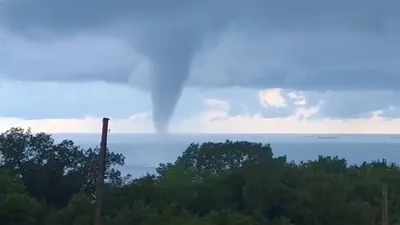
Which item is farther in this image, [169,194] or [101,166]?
[169,194]

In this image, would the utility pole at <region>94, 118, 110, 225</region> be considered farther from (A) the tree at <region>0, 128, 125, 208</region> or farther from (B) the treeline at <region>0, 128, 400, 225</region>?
(A) the tree at <region>0, 128, 125, 208</region>

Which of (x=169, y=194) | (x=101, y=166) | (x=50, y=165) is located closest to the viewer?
(x=101, y=166)

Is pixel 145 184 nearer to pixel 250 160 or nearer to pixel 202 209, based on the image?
pixel 202 209

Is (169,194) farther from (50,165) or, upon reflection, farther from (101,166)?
(101,166)

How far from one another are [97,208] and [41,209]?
20220 mm

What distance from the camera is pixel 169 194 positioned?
3541cm

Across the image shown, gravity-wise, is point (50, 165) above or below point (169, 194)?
above

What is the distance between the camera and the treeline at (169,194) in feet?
96.3

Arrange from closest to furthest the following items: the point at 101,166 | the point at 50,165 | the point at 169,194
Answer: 1. the point at 101,166
2. the point at 169,194
3. the point at 50,165

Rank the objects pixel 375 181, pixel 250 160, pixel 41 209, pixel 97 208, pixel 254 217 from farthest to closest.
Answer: pixel 250 160, pixel 375 181, pixel 254 217, pixel 41 209, pixel 97 208

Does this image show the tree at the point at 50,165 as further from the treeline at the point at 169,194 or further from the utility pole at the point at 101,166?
the utility pole at the point at 101,166

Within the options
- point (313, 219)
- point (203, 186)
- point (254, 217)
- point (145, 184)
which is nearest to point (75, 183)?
point (145, 184)

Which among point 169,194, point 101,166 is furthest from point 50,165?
point 101,166

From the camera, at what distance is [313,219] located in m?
33.4
